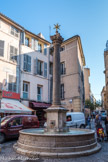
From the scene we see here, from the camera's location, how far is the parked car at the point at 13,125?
9.88m

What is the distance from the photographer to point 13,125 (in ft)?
34.5

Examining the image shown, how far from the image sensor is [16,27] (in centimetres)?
1930

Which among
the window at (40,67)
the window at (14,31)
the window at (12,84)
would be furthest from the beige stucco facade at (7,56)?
the window at (40,67)

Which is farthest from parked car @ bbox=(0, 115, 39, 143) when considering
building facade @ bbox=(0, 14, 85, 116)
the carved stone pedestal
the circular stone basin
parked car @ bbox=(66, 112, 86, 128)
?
building facade @ bbox=(0, 14, 85, 116)

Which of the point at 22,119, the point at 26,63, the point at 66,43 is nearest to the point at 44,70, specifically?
the point at 26,63

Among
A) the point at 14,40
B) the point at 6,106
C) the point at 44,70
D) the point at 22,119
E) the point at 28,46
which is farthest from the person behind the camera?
the point at 44,70

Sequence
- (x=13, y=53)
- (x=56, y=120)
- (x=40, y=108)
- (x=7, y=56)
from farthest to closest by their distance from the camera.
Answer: (x=40, y=108) → (x=13, y=53) → (x=7, y=56) → (x=56, y=120)

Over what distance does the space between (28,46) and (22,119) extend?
39.3 feet

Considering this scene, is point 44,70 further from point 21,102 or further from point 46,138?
point 46,138

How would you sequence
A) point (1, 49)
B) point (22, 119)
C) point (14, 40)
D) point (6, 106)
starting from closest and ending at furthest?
point (22, 119), point (6, 106), point (1, 49), point (14, 40)

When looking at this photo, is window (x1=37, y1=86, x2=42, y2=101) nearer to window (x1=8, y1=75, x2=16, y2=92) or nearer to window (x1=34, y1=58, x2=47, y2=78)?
window (x1=34, y1=58, x2=47, y2=78)

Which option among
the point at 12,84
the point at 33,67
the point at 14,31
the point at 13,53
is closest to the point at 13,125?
the point at 12,84

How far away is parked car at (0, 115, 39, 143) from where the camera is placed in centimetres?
988

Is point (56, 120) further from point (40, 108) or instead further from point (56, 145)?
point (40, 108)
